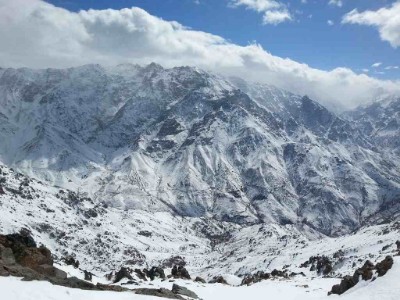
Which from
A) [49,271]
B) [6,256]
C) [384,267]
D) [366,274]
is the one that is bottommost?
[49,271]

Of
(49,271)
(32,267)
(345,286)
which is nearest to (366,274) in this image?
(345,286)

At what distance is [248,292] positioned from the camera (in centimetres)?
6656

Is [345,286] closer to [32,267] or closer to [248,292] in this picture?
[248,292]

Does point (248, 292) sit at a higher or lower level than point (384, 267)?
lower

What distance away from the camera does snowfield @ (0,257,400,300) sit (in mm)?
34562

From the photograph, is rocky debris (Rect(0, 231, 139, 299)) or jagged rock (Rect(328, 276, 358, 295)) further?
jagged rock (Rect(328, 276, 358, 295))

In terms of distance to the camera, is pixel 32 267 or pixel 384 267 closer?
pixel 32 267

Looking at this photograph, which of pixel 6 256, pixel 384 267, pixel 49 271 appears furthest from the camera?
pixel 384 267

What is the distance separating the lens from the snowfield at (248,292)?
34562 mm

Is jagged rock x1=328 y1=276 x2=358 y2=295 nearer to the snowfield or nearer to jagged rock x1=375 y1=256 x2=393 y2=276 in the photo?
the snowfield

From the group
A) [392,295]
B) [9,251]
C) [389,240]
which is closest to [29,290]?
[9,251]

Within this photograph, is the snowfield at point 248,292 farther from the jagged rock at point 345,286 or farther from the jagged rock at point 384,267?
the jagged rock at point 345,286

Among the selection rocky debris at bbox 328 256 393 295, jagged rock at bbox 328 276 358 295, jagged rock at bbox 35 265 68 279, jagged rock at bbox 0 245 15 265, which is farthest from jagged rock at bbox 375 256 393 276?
jagged rock at bbox 0 245 15 265

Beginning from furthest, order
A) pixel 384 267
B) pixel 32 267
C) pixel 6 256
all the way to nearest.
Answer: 1. pixel 384 267
2. pixel 32 267
3. pixel 6 256
